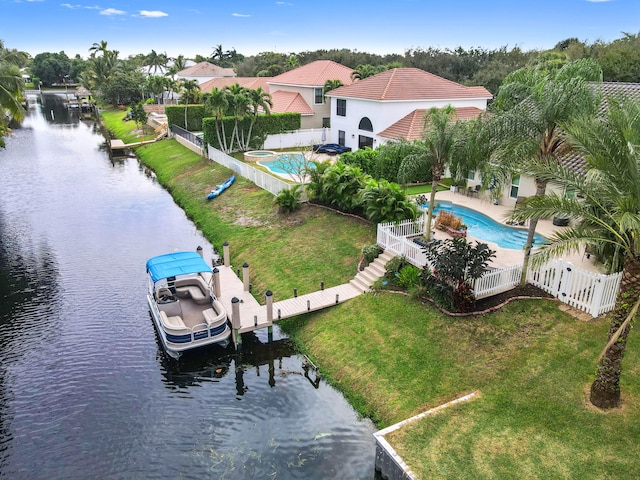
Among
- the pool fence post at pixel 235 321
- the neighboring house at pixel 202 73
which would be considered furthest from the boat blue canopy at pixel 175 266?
the neighboring house at pixel 202 73

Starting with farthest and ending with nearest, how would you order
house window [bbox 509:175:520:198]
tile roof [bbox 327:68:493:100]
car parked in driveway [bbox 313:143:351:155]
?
1. car parked in driveway [bbox 313:143:351:155]
2. tile roof [bbox 327:68:493:100]
3. house window [bbox 509:175:520:198]

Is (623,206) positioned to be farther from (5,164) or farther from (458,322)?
(5,164)

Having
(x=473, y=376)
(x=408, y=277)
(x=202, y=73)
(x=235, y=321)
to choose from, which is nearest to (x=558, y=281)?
(x=473, y=376)

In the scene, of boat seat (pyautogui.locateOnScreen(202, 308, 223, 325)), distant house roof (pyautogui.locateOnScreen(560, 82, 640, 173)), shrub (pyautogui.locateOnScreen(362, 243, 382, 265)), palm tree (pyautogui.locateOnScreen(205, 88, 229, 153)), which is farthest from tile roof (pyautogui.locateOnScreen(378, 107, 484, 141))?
boat seat (pyautogui.locateOnScreen(202, 308, 223, 325))

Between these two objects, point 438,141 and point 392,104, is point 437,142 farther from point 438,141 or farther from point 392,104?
point 392,104

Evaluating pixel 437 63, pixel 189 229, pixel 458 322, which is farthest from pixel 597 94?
pixel 437 63

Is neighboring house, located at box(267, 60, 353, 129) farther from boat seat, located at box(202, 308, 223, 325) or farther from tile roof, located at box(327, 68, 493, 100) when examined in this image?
boat seat, located at box(202, 308, 223, 325)
